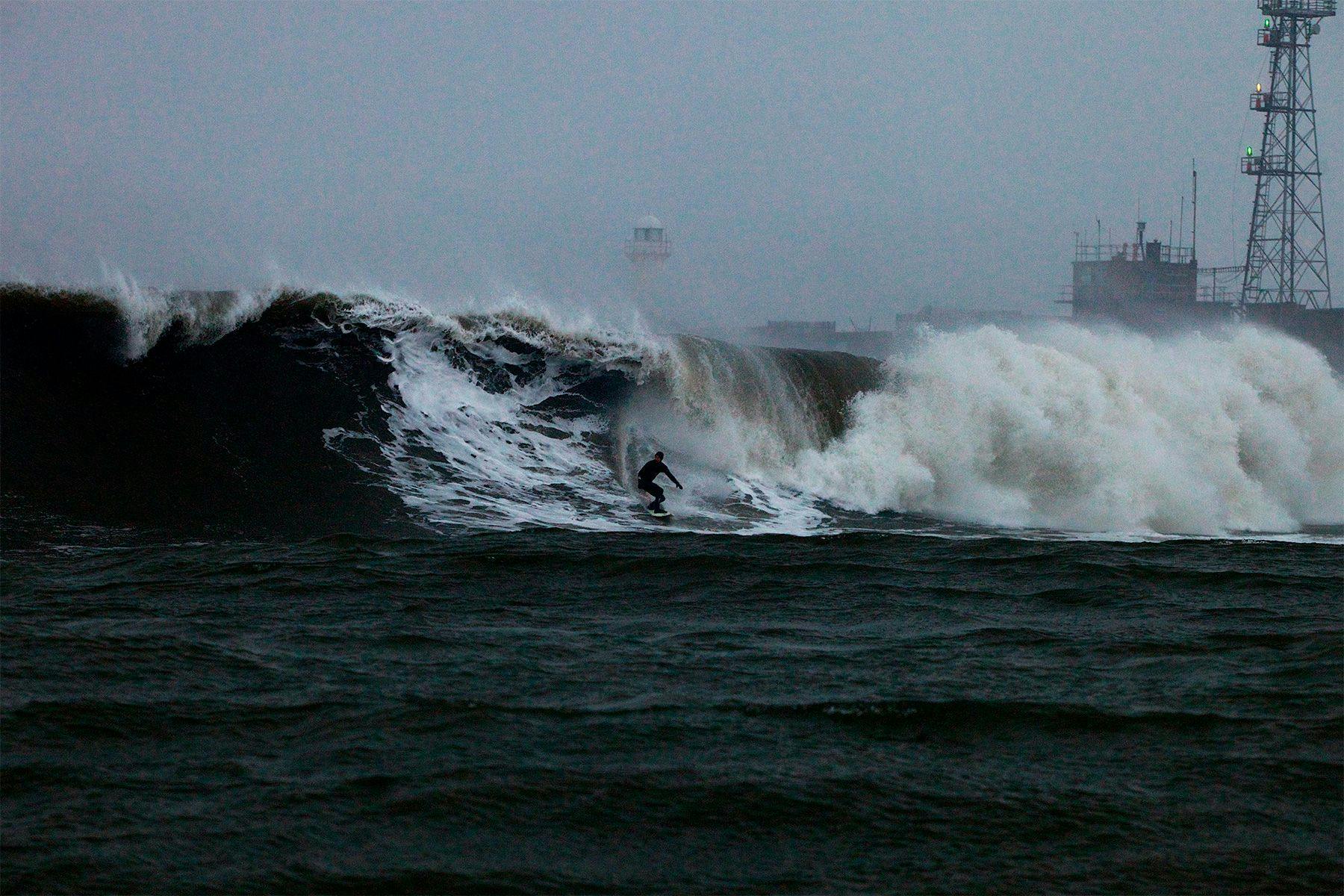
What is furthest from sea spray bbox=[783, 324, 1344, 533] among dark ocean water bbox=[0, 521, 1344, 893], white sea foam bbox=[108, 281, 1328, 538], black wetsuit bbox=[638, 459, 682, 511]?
dark ocean water bbox=[0, 521, 1344, 893]

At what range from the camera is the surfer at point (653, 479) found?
16719 millimetres

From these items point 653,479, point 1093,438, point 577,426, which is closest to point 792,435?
point 577,426

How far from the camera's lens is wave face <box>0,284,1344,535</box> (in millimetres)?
15656

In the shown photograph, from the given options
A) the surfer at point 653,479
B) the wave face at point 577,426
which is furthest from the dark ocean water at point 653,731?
the surfer at point 653,479

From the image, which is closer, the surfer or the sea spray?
the surfer

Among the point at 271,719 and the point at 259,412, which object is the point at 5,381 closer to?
the point at 259,412

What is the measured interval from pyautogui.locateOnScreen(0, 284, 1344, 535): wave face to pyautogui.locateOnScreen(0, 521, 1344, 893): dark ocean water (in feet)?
12.9

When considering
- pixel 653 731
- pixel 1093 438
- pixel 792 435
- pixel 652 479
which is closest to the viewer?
pixel 653 731

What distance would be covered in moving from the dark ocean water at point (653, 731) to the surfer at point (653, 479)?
4.71 meters

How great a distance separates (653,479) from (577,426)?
2811 mm

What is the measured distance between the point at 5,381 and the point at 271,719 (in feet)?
38.7

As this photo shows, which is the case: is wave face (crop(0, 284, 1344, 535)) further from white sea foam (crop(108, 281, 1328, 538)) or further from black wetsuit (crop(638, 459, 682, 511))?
black wetsuit (crop(638, 459, 682, 511))

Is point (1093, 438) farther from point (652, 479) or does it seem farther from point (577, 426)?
point (577, 426)

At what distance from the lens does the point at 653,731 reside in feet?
24.0
